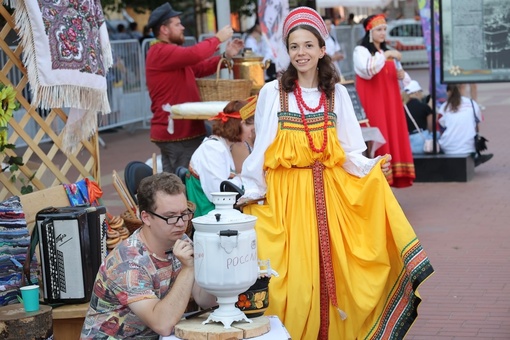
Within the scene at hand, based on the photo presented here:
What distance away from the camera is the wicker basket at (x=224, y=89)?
7617 mm

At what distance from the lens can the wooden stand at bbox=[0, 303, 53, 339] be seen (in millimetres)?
4254

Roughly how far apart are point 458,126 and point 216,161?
18.2 ft

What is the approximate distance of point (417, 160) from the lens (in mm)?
11008

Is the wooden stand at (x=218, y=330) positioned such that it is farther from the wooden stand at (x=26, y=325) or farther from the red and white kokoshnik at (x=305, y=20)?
the red and white kokoshnik at (x=305, y=20)

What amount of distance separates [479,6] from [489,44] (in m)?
0.41

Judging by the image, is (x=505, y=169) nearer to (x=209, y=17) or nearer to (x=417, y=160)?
(x=417, y=160)

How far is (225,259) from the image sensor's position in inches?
145

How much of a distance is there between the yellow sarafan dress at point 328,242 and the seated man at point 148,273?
80cm

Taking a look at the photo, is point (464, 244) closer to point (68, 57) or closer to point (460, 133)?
point (460, 133)

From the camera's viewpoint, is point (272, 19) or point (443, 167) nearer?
point (443, 167)

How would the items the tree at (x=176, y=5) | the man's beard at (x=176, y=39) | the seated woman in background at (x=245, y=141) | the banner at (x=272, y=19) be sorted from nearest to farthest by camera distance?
the seated woman in background at (x=245, y=141)
the man's beard at (x=176, y=39)
the banner at (x=272, y=19)
the tree at (x=176, y=5)

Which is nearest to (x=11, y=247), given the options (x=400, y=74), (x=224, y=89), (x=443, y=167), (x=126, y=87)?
(x=224, y=89)

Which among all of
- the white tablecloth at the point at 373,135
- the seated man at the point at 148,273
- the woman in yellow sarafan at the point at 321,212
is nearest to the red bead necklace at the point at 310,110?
the woman in yellow sarafan at the point at 321,212

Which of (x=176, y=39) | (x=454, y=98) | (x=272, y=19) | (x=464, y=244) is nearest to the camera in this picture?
(x=176, y=39)
